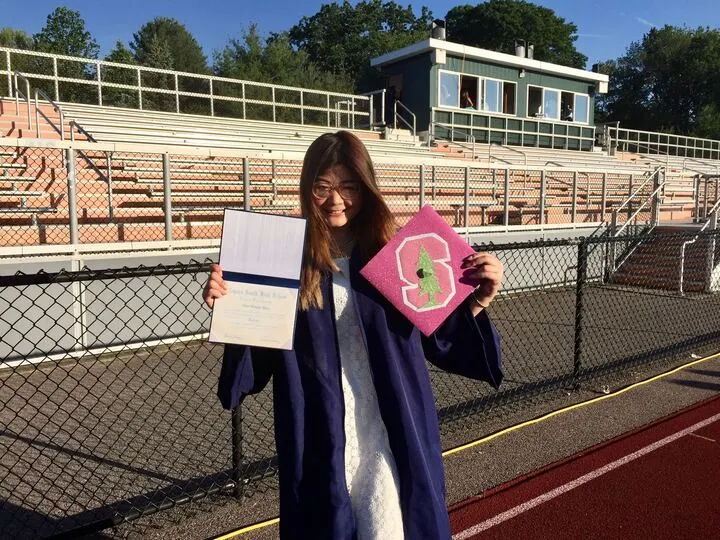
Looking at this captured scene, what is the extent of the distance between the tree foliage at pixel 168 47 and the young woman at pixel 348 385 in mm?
45094

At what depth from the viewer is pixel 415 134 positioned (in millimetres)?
19703

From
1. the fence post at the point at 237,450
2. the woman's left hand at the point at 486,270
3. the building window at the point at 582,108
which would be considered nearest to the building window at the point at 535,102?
the building window at the point at 582,108

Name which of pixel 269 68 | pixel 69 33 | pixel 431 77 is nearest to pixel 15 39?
pixel 69 33

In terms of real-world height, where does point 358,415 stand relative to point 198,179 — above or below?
below

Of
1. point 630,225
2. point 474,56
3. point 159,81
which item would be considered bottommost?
point 630,225

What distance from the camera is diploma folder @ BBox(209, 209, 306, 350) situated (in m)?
1.77

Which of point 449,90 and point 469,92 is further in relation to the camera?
point 469,92

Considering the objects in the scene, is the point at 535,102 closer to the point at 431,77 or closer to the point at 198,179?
the point at 431,77

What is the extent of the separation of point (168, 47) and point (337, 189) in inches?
1977

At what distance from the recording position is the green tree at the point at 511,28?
60156mm

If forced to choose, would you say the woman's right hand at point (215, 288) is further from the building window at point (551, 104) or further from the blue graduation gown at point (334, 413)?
the building window at point (551, 104)

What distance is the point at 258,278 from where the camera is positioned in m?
1.80

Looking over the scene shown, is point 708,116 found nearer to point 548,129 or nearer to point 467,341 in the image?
point 548,129

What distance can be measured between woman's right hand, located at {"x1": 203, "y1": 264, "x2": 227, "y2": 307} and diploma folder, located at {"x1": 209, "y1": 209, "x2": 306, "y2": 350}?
0.7 inches
